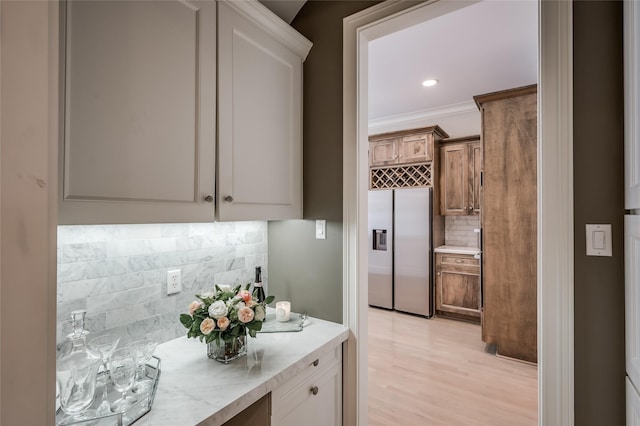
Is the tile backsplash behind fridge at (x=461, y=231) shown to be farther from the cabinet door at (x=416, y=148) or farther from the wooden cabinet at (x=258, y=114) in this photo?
the wooden cabinet at (x=258, y=114)

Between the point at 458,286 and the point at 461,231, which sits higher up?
the point at 461,231

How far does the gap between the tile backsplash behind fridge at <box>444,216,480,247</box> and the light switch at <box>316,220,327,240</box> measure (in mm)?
3502

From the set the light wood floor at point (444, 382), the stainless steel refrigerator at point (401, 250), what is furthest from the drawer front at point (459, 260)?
the light wood floor at point (444, 382)

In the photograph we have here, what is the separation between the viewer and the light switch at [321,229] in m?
1.68

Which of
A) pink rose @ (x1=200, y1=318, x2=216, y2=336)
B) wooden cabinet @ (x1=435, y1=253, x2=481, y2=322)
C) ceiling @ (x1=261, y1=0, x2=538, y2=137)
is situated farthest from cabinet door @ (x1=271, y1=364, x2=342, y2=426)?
wooden cabinet @ (x1=435, y1=253, x2=481, y2=322)

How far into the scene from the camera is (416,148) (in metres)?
4.27

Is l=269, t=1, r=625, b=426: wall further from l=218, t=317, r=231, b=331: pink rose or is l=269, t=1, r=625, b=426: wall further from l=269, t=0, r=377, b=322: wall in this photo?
l=218, t=317, r=231, b=331: pink rose

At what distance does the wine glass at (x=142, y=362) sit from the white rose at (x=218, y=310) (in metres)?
0.21

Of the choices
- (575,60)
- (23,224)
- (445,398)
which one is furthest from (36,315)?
(445,398)

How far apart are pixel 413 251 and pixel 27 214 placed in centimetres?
415

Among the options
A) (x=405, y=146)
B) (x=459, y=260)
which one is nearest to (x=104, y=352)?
(x=459, y=260)

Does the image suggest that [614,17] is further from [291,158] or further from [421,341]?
[421,341]

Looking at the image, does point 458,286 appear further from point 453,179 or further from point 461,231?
point 453,179

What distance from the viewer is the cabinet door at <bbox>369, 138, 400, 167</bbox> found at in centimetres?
444
